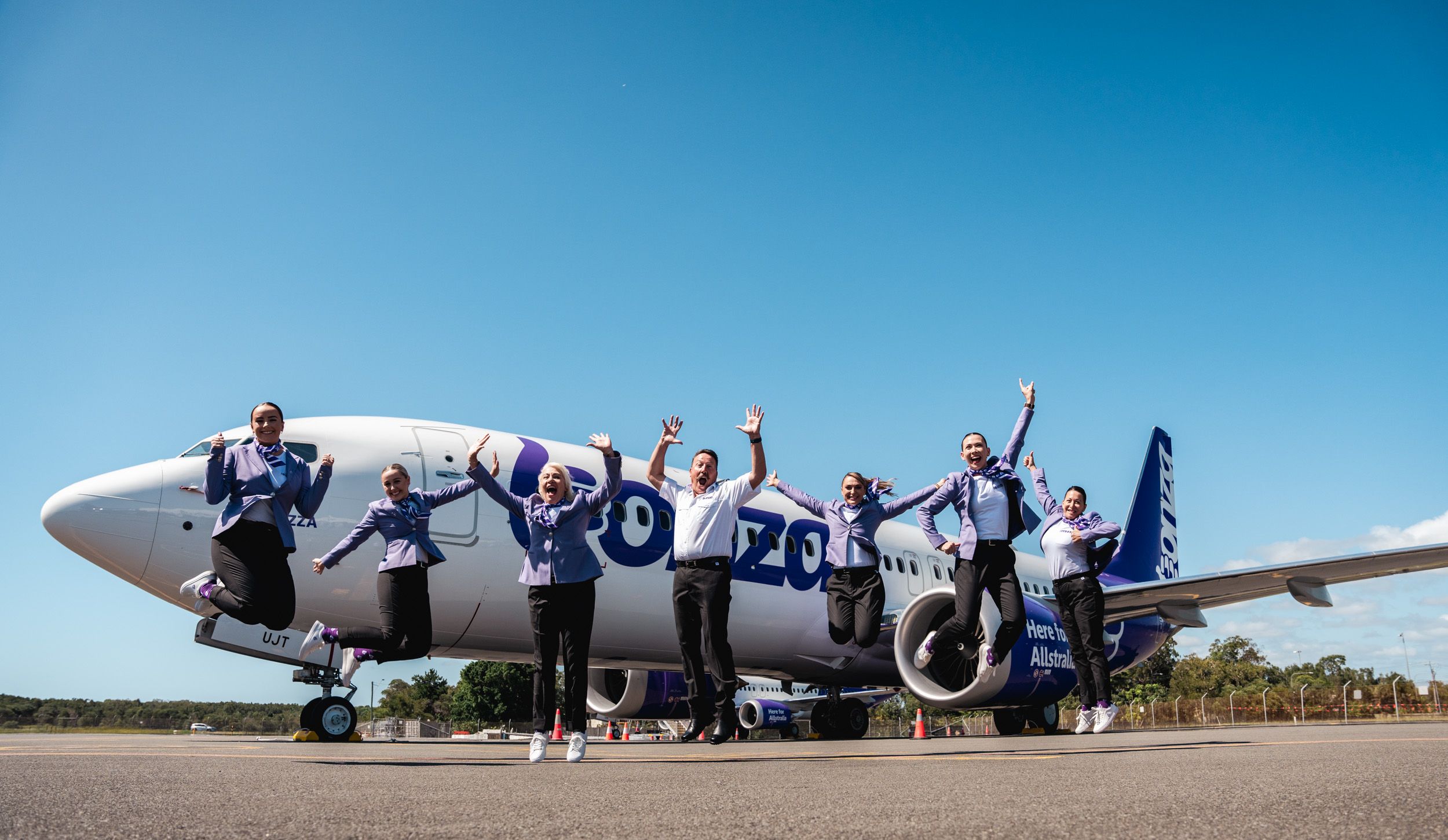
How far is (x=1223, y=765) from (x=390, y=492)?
4394 mm

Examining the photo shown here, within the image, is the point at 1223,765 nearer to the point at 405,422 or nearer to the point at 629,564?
the point at 629,564

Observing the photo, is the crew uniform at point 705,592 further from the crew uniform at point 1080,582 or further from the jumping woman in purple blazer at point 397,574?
the crew uniform at point 1080,582

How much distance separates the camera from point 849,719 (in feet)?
39.6

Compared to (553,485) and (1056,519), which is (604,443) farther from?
(1056,519)

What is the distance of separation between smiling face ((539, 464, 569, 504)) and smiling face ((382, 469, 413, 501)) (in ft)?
2.82

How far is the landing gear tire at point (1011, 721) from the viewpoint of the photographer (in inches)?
492

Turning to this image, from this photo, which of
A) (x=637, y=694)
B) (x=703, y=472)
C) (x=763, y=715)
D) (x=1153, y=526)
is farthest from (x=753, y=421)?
(x=763, y=715)

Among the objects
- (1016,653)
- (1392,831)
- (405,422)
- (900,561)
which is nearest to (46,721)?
(405,422)

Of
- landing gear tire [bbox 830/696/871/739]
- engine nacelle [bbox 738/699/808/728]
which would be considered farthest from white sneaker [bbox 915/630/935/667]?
engine nacelle [bbox 738/699/808/728]

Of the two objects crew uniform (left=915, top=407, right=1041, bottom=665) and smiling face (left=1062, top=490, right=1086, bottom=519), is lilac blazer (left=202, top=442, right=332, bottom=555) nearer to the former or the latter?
crew uniform (left=915, top=407, right=1041, bottom=665)

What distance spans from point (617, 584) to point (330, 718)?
2.69 m

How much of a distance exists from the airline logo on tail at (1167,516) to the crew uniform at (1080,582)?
967 cm

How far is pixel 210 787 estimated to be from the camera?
292cm

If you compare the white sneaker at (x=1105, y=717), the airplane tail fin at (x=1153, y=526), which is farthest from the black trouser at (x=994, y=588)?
the airplane tail fin at (x=1153, y=526)
